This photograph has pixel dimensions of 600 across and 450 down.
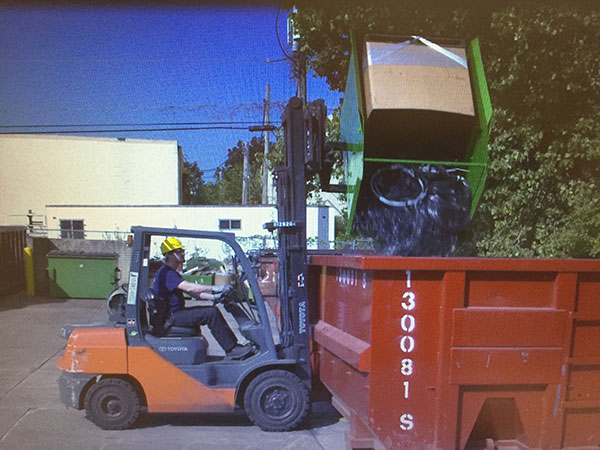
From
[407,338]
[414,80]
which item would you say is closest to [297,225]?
[414,80]

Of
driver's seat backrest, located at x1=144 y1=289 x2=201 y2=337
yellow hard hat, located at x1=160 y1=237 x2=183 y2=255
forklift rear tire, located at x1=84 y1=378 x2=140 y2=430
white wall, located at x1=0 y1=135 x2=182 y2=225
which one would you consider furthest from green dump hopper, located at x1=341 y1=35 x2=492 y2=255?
white wall, located at x1=0 y1=135 x2=182 y2=225

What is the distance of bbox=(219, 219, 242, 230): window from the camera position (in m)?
20.2

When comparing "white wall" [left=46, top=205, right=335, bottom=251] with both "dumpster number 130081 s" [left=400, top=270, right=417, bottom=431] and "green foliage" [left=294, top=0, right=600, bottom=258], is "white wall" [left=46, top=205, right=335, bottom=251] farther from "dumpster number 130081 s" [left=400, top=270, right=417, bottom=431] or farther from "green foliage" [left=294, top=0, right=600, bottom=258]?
"dumpster number 130081 s" [left=400, top=270, right=417, bottom=431]

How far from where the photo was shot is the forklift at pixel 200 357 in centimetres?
442

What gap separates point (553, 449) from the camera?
280 cm

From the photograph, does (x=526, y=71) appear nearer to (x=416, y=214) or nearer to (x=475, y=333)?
(x=416, y=214)

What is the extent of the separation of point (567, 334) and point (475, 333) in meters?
0.55

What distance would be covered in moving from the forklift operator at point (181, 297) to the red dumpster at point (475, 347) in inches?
87.6

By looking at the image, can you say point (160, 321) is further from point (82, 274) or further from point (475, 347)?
point (82, 274)

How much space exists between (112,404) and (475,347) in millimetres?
3497

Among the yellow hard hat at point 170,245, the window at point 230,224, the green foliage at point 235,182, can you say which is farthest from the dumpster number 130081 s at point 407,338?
the green foliage at point 235,182

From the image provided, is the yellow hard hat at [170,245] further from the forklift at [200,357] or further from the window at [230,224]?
the window at [230,224]

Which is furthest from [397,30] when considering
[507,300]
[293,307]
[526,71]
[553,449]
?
[553,449]

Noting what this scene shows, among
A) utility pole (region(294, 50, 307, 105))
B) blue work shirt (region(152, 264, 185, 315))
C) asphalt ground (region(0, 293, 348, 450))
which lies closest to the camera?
asphalt ground (region(0, 293, 348, 450))
